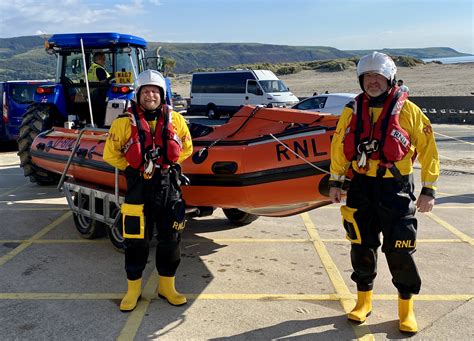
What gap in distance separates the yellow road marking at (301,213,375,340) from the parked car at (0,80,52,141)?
9.88m

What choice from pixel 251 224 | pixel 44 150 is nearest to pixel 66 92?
pixel 44 150

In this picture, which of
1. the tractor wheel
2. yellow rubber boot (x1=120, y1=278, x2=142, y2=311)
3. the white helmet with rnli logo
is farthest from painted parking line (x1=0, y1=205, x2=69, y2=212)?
the white helmet with rnli logo

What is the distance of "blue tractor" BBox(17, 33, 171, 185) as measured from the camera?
7812 mm

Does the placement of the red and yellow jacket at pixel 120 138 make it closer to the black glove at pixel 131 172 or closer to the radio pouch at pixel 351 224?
the black glove at pixel 131 172

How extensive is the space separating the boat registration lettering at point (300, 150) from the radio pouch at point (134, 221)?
1340 millimetres

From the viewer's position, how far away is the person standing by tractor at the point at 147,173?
12.6 feet

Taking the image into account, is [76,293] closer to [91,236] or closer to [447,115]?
[91,236]

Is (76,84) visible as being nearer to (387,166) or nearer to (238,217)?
(238,217)

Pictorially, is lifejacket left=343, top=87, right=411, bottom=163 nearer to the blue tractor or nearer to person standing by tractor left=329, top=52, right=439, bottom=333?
person standing by tractor left=329, top=52, right=439, bottom=333

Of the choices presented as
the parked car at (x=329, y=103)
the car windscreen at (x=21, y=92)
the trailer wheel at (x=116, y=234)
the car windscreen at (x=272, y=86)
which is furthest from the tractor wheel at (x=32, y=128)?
the car windscreen at (x=272, y=86)

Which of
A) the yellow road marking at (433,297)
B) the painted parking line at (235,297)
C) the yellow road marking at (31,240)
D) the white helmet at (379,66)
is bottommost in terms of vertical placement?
the yellow road marking at (31,240)

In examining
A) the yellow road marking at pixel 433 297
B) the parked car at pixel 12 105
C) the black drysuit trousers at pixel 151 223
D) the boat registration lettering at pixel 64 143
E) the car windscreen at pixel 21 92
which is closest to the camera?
the black drysuit trousers at pixel 151 223

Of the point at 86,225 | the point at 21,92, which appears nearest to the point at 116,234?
the point at 86,225

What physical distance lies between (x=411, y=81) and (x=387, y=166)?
4100 centimetres
